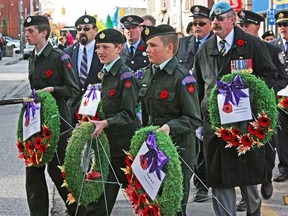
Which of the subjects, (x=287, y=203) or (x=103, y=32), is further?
(x=287, y=203)

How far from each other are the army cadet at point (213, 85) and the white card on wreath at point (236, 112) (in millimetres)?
199

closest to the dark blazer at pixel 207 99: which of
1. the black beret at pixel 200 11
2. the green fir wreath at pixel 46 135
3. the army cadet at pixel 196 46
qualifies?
the green fir wreath at pixel 46 135

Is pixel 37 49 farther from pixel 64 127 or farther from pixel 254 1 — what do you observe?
pixel 254 1

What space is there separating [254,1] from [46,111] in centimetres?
3634

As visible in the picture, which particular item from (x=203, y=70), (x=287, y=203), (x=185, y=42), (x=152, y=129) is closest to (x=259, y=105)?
(x=203, y=70)

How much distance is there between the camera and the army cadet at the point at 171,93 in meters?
5.64

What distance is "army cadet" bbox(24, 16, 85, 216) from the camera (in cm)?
705

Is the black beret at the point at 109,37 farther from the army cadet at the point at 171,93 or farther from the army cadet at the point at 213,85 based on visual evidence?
the army cadet at the point at 213,85

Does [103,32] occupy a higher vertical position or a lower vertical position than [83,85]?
higher

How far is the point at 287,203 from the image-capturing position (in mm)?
8445

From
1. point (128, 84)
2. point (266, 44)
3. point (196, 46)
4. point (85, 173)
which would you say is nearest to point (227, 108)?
point (128, 84)

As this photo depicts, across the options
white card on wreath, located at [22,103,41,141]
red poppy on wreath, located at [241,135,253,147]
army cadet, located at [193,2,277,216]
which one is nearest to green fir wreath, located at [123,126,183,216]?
army cadet, located at [193,2,277,216]

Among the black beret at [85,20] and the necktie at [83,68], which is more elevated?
the black beret at [85,20]

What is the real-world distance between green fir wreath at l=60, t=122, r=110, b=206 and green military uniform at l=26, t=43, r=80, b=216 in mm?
735
